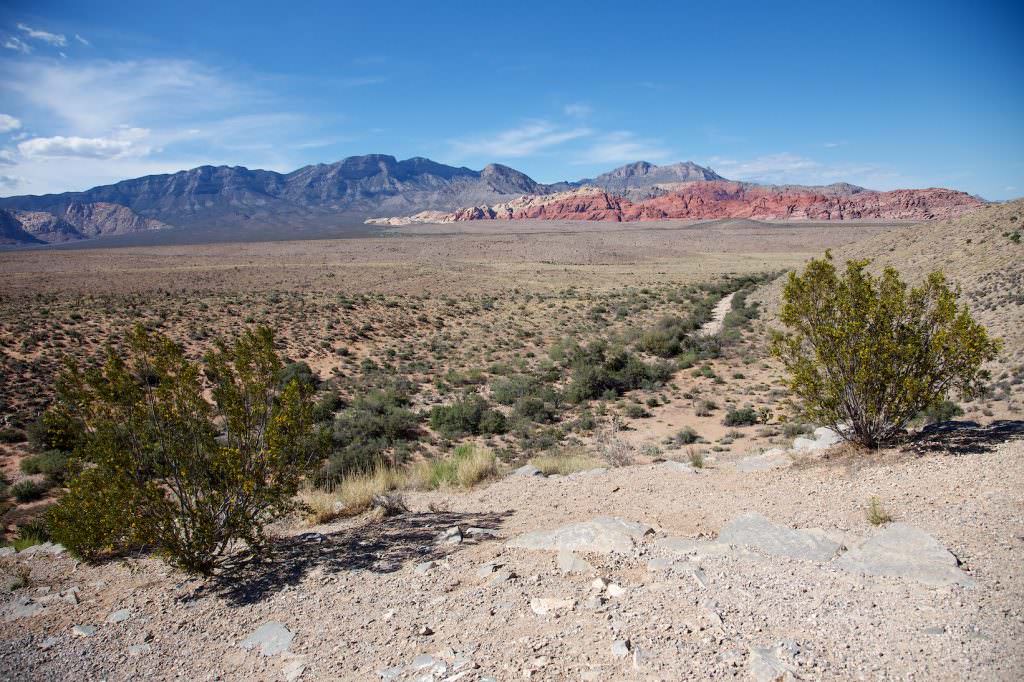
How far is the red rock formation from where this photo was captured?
142 metres

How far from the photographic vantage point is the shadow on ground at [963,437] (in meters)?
6.80

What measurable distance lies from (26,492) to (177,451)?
7.69 m

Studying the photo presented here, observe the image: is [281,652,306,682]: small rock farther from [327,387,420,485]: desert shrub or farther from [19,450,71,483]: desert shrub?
[19,450,71,483]: desert shrub

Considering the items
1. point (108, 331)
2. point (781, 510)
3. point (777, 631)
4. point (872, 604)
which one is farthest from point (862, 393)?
point (108, 331)

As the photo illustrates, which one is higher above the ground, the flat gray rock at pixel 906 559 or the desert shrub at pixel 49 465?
the flat gray rock at pixel 906 559

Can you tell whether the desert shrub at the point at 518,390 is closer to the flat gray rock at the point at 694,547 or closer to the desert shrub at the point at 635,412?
the desert shrub at the point at 635,412

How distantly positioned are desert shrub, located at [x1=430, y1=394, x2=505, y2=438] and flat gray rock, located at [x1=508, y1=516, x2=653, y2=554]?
7.79 metres

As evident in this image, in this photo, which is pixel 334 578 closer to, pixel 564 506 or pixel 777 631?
pixel 564 506

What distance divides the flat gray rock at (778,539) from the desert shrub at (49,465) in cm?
1271

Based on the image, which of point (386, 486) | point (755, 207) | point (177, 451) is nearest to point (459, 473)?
point (386, 486)

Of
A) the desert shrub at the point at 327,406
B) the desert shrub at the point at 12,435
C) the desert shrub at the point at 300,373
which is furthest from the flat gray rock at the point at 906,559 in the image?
the desert shrub at the point at 12,435

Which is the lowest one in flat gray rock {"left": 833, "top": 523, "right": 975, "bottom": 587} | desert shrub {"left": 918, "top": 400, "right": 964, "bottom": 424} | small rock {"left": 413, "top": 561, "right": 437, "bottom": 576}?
small rock {"left": 413, "top": 561, "right": 437, "bottom": 576}

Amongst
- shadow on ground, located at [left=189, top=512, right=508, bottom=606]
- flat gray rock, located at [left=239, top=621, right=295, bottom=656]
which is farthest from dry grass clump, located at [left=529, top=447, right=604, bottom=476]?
flat gray rock, located at [left=239, top=621, right=295, bottom=656]

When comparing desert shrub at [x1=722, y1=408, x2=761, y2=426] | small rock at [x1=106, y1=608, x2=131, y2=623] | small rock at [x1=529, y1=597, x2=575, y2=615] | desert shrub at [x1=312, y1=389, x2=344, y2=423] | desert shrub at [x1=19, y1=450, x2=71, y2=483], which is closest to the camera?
small rock at [x1=529, y1=597, x2=575, y2=615]
